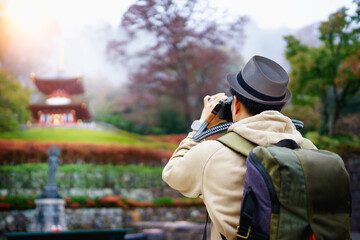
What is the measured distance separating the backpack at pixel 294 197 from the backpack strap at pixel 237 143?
3.1 inches

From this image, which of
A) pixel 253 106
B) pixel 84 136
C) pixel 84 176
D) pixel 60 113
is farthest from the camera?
pixel 60 113

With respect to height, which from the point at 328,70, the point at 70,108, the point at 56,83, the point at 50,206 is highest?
the point at 328,70

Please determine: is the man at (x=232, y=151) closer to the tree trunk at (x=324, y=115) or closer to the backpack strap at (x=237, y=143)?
the backpack strap at (x=237, y=143)

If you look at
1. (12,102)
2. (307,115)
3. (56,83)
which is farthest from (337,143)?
(12,102)

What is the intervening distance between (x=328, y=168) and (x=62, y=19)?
1334cm

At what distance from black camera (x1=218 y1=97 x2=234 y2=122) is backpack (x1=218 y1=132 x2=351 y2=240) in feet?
1.06

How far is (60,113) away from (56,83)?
1.05 metres

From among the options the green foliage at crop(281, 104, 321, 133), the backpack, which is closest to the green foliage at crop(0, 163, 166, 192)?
the green foliage at crop(281, 104, 321, 133)

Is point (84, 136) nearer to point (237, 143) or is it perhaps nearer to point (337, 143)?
point (337, 143)

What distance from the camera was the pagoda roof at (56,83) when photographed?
42.0 feet

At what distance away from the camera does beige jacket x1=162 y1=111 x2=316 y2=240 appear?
1148 millimetres

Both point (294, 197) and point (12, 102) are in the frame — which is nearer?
point (294, 197)

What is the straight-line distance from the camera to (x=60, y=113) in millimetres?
12625

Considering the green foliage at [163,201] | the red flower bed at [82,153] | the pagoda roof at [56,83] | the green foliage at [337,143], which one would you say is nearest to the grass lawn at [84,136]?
the red flower bed at [82,153]
